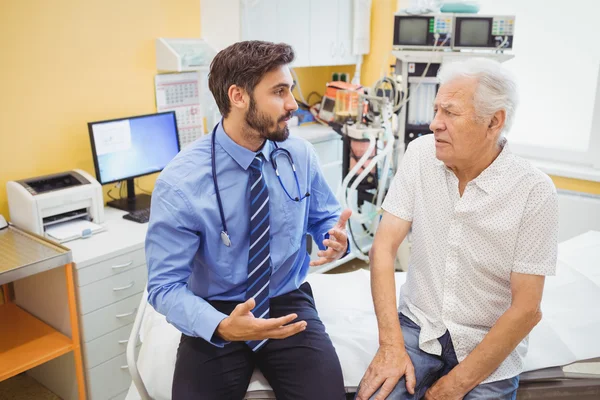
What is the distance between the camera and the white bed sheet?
162 centimetres

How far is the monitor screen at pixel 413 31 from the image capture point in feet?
9.34

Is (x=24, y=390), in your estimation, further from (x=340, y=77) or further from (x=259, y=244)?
(x=340, y=77)

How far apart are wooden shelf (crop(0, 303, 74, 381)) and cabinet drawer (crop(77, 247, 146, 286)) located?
0.27 metres

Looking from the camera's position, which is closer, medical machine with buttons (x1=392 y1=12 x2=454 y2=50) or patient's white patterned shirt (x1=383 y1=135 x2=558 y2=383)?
patient's white patterned shirt (x1=383 y1=135 x2=558 y2=383)

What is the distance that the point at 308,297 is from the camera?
178 cm

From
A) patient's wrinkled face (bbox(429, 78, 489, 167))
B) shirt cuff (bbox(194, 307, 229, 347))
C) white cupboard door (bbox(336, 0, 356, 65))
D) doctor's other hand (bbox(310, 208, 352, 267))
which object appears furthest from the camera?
white cupboard door (bbox(336, 0, 356, 65))

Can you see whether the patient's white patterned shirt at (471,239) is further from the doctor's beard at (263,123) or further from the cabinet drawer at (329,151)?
the cabinet drawer at (329,151)

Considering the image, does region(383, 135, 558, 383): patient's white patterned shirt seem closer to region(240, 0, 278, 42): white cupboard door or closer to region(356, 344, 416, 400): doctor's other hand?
region(356, 344, 416, 400): doctor's other hand

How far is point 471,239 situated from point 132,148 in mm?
1724

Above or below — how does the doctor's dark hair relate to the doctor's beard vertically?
above

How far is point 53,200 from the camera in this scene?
2281 millimetres

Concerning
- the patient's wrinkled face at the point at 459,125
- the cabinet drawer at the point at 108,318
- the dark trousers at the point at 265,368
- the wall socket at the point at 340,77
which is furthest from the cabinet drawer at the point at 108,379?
the wall socket at the point at 340,77

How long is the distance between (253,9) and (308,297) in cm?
188

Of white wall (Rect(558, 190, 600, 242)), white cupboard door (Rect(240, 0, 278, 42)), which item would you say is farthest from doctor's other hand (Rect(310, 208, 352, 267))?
white wall (Rect(558, 190, 600, 242))
